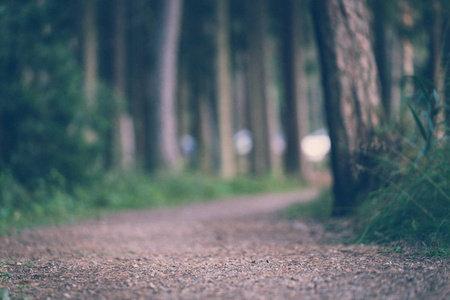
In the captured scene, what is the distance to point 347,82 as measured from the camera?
208 inches

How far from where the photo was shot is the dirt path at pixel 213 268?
2514 mm

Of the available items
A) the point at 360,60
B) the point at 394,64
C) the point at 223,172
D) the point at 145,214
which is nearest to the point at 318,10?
the point at 360,60

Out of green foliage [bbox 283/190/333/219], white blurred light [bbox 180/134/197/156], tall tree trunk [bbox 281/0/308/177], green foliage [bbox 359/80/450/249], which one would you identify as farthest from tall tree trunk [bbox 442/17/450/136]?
white blurred light [bbox 180/134/197/156]

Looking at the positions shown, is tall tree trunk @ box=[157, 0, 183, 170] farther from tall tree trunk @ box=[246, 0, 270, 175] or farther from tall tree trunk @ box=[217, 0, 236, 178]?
tall tree trunk @ box=[246, 0, 270, 175]

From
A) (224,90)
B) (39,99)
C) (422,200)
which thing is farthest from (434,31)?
(224,90)

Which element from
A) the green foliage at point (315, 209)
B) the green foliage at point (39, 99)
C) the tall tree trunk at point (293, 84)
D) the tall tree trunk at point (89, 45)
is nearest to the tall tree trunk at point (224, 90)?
the tall tree trunk at point (293, 84)

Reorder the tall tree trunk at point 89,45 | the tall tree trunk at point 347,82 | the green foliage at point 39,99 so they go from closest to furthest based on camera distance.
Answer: the tall tree trunk at point 347,82 → the green foliage at point 39,99 → the tall tree trunk at point 89,45

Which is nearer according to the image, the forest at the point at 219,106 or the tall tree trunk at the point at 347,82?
the forest at the point at 219,106

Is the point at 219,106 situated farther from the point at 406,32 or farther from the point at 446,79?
the point at 446,79

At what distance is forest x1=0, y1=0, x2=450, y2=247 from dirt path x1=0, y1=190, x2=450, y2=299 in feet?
2.14

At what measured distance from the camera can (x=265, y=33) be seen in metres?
16.1

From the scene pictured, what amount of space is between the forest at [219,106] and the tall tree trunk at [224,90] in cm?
5

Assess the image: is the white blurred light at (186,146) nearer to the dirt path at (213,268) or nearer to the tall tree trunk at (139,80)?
the tall tree trunk at (139,80)

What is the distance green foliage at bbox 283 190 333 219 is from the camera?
6347 mm
